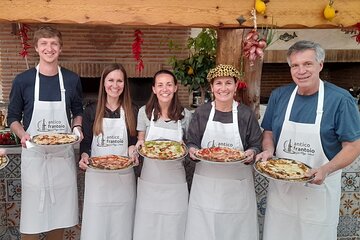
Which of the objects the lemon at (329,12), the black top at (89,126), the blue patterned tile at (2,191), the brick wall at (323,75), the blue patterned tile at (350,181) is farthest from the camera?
the brick wall at (323,75)

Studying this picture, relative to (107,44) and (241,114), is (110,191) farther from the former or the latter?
(107,44)

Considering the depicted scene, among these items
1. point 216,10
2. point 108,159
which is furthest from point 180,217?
point 216,10

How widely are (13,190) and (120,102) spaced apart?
1092 mm

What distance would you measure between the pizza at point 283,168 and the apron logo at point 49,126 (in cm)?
128

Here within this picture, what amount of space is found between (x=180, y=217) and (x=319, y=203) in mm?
853

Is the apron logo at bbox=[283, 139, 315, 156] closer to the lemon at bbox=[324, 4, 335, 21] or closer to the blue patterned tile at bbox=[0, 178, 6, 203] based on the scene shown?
the lemon at bbox=[324, 4, 335, 21]

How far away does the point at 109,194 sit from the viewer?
2.42 m

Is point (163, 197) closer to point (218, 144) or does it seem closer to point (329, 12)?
point (218, 144)

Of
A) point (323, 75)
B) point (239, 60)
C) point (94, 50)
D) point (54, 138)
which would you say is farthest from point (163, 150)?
point (323, 75)

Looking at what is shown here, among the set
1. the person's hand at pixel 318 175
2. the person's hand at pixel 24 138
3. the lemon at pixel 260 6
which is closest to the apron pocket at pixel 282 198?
the person's hand at pixel 318 175

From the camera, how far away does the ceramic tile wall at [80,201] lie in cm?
279

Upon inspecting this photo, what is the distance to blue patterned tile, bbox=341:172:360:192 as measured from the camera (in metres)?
3.03

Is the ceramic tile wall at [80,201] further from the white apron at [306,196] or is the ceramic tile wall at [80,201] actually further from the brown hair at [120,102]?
the white apron at [306,196]

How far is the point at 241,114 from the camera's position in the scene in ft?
7.64
